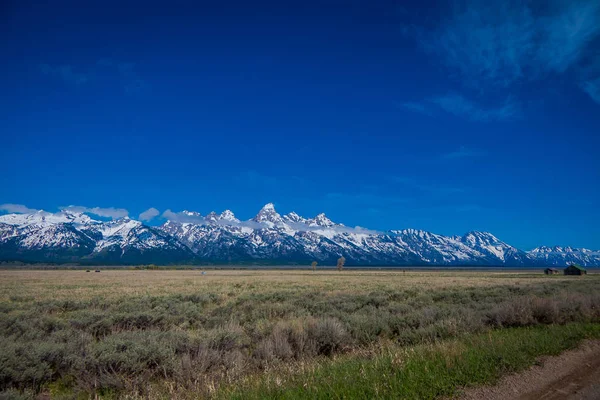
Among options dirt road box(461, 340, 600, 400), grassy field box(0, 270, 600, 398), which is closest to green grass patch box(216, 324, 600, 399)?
grassy field box(0, 270, 600, 398)

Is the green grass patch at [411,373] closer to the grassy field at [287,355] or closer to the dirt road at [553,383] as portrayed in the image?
the grassy field at [287,355]

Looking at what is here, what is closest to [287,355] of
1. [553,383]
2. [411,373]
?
[411,373]

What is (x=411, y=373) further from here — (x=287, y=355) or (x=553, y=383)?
(x=287, y=355)

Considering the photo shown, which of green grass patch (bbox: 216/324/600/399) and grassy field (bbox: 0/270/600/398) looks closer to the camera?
green grass patch (bbox: 216/324/600/399)

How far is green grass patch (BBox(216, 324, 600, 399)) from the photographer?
692 centimetres

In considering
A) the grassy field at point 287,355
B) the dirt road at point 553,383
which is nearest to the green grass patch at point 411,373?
the grassy field at point 287,355

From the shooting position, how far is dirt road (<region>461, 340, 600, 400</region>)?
22.7 feet

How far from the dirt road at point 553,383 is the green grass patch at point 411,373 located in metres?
0.26

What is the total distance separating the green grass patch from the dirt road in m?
0.26

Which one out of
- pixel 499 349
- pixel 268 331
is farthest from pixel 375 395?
pixel 268 331

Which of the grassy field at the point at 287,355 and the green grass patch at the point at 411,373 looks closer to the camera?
the green grass patch at the point at 411,373

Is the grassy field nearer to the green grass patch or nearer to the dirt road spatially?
the green grass patch

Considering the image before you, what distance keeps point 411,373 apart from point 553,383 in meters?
2.98

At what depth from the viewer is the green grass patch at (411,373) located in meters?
6.92
